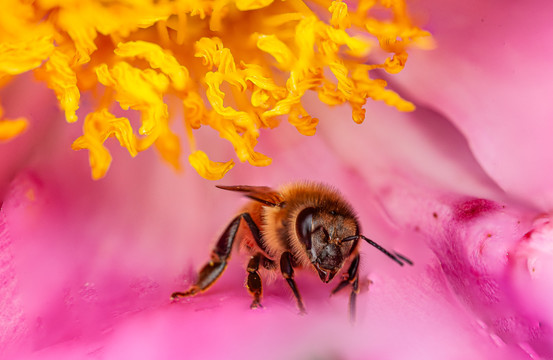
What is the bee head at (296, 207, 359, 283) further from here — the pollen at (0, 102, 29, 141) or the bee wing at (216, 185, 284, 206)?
the pollen at (0, 102, 29, 141)

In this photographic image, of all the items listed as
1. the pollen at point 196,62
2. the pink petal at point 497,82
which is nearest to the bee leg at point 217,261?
the pollen at point 196,62

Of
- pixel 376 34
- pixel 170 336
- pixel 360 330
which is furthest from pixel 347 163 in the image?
pixel 170 336

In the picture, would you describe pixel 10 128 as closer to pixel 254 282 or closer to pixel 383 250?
pixel 254 282

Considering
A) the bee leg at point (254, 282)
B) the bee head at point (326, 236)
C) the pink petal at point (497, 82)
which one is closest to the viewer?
the bee head at point (326, 236)

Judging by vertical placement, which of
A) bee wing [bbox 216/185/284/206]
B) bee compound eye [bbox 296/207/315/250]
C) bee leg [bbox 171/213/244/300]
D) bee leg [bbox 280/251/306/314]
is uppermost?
bee compound eye [bbox 296/207/315/250]

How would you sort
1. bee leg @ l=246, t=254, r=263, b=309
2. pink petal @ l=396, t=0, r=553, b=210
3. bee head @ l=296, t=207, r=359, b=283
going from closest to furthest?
1. bee head @ l=296, t=207, r=359, b=283
2. bee leg @ l=246, t=254, r=263, b=309
3. pink petal @ l=396, t=0, r=553, b=210

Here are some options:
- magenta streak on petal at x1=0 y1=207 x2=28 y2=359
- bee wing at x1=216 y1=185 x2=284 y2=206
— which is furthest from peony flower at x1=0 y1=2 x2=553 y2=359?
bee wing at x1=216 y1=185 x2=284 y2=206

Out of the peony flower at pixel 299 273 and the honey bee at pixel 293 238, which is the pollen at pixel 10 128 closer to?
the peony flower at pixel 299 273

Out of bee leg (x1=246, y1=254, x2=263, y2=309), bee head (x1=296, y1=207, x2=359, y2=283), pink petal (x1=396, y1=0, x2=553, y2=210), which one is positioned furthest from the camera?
pink petal (x1=396, y1=0, x2=553, y2=210)
